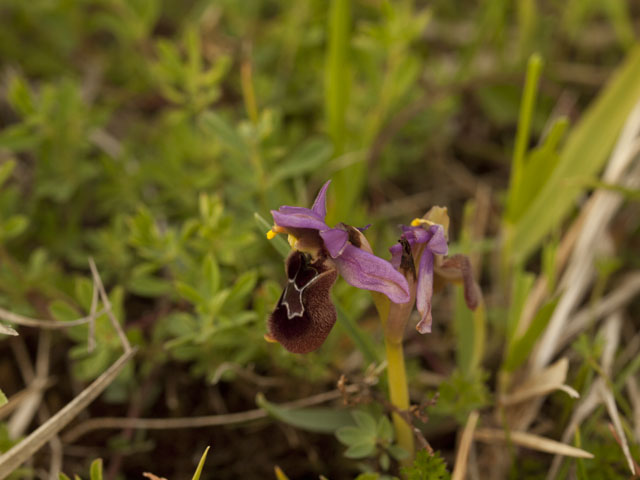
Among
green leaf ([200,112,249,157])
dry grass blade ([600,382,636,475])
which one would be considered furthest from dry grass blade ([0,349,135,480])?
dry grass blade ([600,382,636,475])

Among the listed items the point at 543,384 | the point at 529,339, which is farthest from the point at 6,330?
the point at 543,384

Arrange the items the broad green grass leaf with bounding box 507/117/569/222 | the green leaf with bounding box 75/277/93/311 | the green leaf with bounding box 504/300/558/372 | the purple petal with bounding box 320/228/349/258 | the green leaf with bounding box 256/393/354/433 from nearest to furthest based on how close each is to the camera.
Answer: the purple petal with bounding box 320/228/349/258 < the green leaf with bounding box 504/300/558/372 < the green leaf with bounding box 256/393/354/433 < the green leaf with bounding box 75/277/93/311 < the broad green grass leaf with bounding box 507/117/569/222

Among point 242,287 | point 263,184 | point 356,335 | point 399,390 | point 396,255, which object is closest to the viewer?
point 396,255

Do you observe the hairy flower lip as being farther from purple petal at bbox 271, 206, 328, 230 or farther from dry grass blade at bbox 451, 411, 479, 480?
dry grass blade at bbox 451, 411, 479, 480

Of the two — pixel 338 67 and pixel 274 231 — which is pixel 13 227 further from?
pixel 338 67

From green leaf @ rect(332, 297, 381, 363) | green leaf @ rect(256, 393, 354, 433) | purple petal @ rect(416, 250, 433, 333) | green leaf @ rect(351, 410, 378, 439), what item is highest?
purple petal @ rect(416, 250, 433, 333)

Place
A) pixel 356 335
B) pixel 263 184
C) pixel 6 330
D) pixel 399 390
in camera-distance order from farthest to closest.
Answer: pixel 263 184 → pixel 356 335 → pixel 399 390 → pixel 6 330

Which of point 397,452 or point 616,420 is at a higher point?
point 616,420
